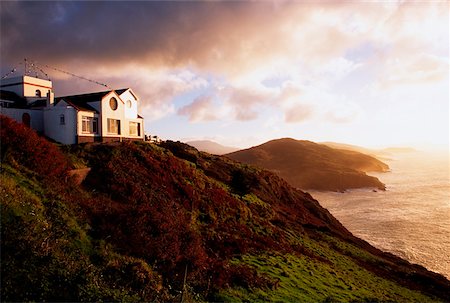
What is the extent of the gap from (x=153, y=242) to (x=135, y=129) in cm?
2830

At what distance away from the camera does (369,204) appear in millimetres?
89312

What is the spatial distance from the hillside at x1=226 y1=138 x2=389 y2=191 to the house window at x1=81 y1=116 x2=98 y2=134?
11104 cm

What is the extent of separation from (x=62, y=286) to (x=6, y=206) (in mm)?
5852

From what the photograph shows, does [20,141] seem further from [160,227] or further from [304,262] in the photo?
[304,262]

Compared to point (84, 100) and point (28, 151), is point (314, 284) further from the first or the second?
point (84, 100)

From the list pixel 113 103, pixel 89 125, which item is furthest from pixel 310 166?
pixel 89 125

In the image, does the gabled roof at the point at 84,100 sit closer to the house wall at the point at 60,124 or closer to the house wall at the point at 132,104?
the house wall at the point at 60,124

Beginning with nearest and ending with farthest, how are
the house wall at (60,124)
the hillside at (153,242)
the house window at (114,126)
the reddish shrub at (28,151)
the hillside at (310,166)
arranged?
the hillside at (153,242) < the reddish shrub at (28,151) < the house wall at (60,124) < the house window at (114,126) < the hillside at (310,166)

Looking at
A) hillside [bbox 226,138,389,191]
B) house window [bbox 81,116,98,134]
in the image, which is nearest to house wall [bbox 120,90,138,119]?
house window [bbox 81,116,98,134]

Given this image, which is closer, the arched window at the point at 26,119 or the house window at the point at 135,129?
the arched window at the point at 26,119

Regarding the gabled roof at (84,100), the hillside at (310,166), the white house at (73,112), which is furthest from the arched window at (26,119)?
the hillside at (310,166)

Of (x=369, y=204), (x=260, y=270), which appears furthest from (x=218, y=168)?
(x=369, y=204)

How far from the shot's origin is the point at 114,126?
40.6 m

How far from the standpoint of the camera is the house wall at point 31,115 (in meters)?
34.7
